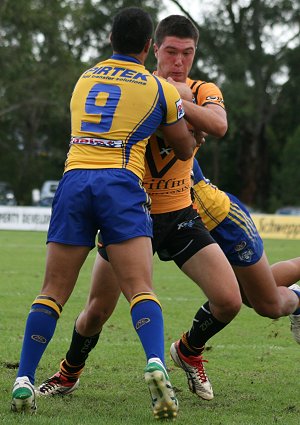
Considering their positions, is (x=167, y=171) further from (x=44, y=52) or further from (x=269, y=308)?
(x=44, y=52)

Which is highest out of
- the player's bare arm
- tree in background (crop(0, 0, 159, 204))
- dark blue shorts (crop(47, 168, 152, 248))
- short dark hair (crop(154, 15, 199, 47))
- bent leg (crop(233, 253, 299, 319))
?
short dark hair (crop(154, 15, 199, 47))

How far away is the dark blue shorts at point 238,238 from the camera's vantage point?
621 cm

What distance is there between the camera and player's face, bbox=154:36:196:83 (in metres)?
5.87

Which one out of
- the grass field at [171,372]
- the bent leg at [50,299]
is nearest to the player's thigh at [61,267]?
the bent leg at [50,299]

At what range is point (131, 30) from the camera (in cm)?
514

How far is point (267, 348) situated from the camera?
8258 millimetres

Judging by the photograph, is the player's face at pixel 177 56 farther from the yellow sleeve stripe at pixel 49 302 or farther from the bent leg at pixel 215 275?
the yellow sleeve stripe at pixel 49 302

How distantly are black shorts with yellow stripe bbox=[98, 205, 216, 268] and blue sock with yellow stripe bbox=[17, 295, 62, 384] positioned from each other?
2.21 ft

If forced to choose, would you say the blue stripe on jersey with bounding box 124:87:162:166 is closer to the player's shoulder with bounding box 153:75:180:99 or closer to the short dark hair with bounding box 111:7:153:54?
the player's shoulder with bounding box 153:75:180:99

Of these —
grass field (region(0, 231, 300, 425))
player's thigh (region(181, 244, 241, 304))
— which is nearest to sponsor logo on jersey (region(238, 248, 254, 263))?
player's thigh (region(181, 244, 241, 304))

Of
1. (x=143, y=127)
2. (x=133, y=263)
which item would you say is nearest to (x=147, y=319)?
(x=133, y=263)

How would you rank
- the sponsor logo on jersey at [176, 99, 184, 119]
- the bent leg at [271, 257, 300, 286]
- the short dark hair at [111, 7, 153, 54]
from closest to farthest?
1. the short dark hair at [111, 7, 153, 54]
2. the sponsor logo on jersey at [176, 99, 184, 119]
3. the bent leg at [271, 257, 300, 286]

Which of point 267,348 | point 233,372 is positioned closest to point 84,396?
point 233,372

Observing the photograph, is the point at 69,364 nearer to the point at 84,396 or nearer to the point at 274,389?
the point at 84,396
